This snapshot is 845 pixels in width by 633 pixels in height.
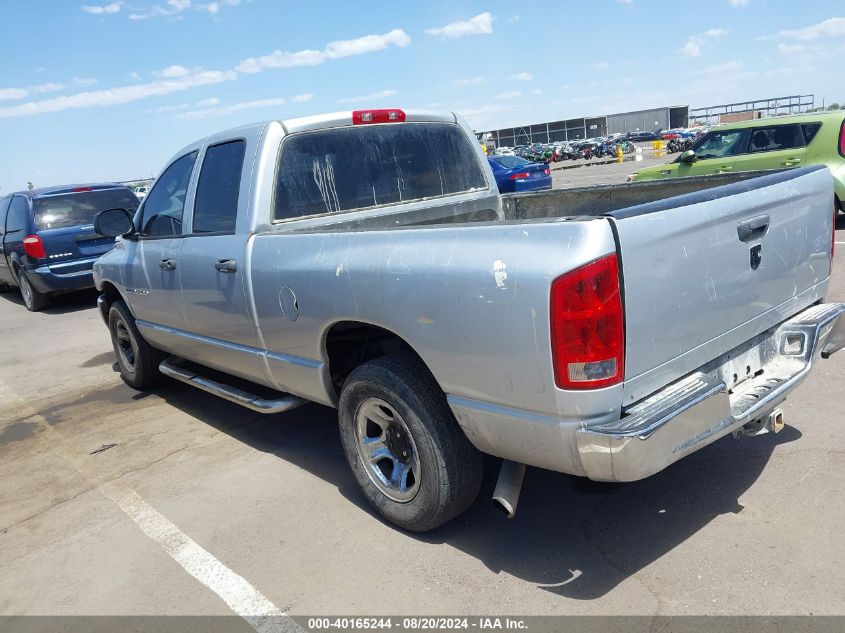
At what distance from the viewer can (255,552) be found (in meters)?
3.40

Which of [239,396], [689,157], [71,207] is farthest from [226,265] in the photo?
[689,157]

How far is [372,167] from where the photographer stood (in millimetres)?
4402

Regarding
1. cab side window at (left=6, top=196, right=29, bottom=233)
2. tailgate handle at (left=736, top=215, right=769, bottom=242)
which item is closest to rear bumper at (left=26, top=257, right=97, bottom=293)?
cab side window at (left=6, top=196, right=29, bottom=233)

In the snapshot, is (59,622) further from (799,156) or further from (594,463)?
(799,156)

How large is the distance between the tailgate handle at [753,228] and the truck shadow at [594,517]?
130 cm

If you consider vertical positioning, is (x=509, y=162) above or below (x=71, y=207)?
below

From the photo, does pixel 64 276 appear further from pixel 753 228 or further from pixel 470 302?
pixel 753 228

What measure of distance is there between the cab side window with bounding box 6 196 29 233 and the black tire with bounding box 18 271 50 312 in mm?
740

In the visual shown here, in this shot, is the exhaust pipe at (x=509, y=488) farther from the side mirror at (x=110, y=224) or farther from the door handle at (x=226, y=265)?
the side mirror at (x=110, y=224)

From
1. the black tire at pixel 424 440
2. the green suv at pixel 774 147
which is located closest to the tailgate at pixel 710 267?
the black tire at pixel 424 440

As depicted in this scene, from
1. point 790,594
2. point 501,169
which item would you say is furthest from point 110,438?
point 501,169

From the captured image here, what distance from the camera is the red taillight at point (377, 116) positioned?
439 centimetres

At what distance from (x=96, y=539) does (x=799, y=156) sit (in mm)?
9846

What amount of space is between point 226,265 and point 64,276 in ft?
25.6
